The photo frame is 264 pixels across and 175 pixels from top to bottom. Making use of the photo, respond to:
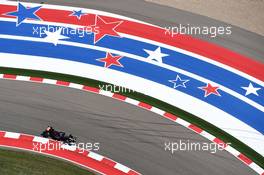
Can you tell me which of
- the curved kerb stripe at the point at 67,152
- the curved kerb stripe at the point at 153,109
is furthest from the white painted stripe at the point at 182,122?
the curved kerb stripe at the point at 67,152

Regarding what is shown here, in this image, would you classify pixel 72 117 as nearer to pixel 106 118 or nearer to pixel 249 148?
pixel 106 118

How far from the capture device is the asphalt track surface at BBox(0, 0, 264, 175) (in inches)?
727

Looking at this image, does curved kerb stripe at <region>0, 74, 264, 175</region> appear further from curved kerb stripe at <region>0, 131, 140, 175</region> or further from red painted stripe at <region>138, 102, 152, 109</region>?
curved kerb stripe at <region>0, 131, 140, 175</region>

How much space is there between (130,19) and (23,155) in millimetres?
10155

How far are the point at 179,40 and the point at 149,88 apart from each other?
401cm

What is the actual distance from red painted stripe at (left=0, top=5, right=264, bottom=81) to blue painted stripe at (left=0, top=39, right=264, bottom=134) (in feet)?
6.87

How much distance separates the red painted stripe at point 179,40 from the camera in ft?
76.3

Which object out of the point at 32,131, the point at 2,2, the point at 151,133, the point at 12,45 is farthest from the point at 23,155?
the point at 2,2

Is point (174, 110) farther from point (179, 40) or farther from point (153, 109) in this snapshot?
point (179, 40)

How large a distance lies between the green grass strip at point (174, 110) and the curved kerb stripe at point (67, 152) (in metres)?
3.57

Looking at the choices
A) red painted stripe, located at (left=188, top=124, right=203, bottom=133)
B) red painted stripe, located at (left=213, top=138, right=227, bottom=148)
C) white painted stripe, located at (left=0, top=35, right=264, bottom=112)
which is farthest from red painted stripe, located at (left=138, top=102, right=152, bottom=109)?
red painted stripe, located at (left=213, top=138, right=227, bottom=148)

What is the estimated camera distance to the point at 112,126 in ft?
64.3

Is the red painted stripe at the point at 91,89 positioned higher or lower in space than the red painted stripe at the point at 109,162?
higher

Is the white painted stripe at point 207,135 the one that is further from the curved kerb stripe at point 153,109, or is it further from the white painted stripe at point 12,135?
the white painted stripe at point 12,135
